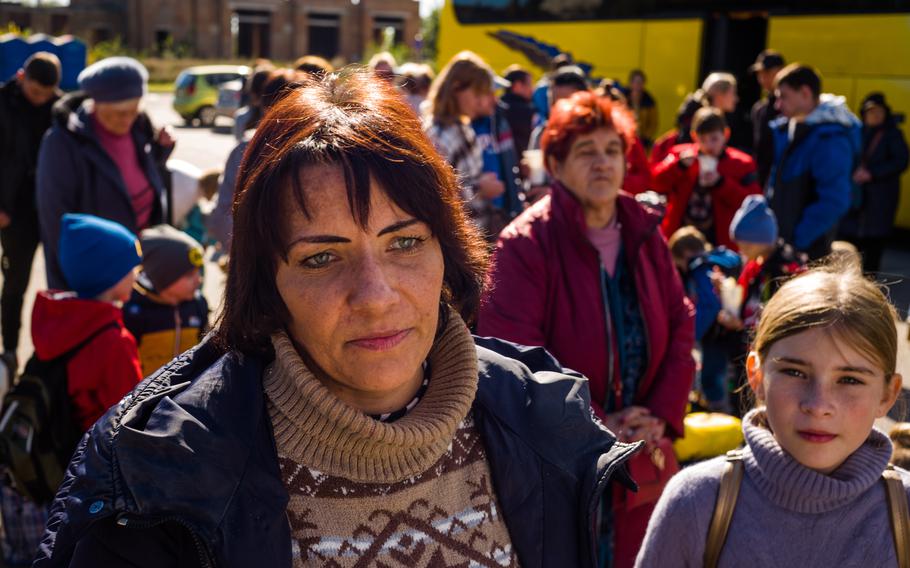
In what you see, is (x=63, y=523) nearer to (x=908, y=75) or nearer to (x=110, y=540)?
(x=110, y=540)

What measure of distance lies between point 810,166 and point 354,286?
538cm

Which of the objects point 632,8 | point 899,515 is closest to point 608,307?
point 899,515

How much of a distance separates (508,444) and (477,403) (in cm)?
11

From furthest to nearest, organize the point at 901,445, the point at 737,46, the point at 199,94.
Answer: the point at 199,94 → the point at 737,46 → the point at 901,445

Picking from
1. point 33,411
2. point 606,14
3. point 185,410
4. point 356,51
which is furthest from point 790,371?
point 356,51

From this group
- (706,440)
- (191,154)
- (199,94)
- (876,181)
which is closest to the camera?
(706,440)

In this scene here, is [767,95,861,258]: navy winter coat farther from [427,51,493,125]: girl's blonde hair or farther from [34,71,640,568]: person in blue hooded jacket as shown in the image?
[34,71,640,568]: person in blue hooded jacket

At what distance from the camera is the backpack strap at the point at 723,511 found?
208cm

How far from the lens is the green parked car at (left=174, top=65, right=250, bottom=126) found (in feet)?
91.0

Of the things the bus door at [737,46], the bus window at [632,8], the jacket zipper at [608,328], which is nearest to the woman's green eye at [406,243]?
the jacket zipper at [608,328]

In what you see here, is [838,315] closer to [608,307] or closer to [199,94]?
[608,307]

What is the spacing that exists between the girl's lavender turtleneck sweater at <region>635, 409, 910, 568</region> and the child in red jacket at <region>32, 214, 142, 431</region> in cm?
212

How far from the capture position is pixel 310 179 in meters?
1.56

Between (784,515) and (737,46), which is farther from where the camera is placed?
(737,46)
